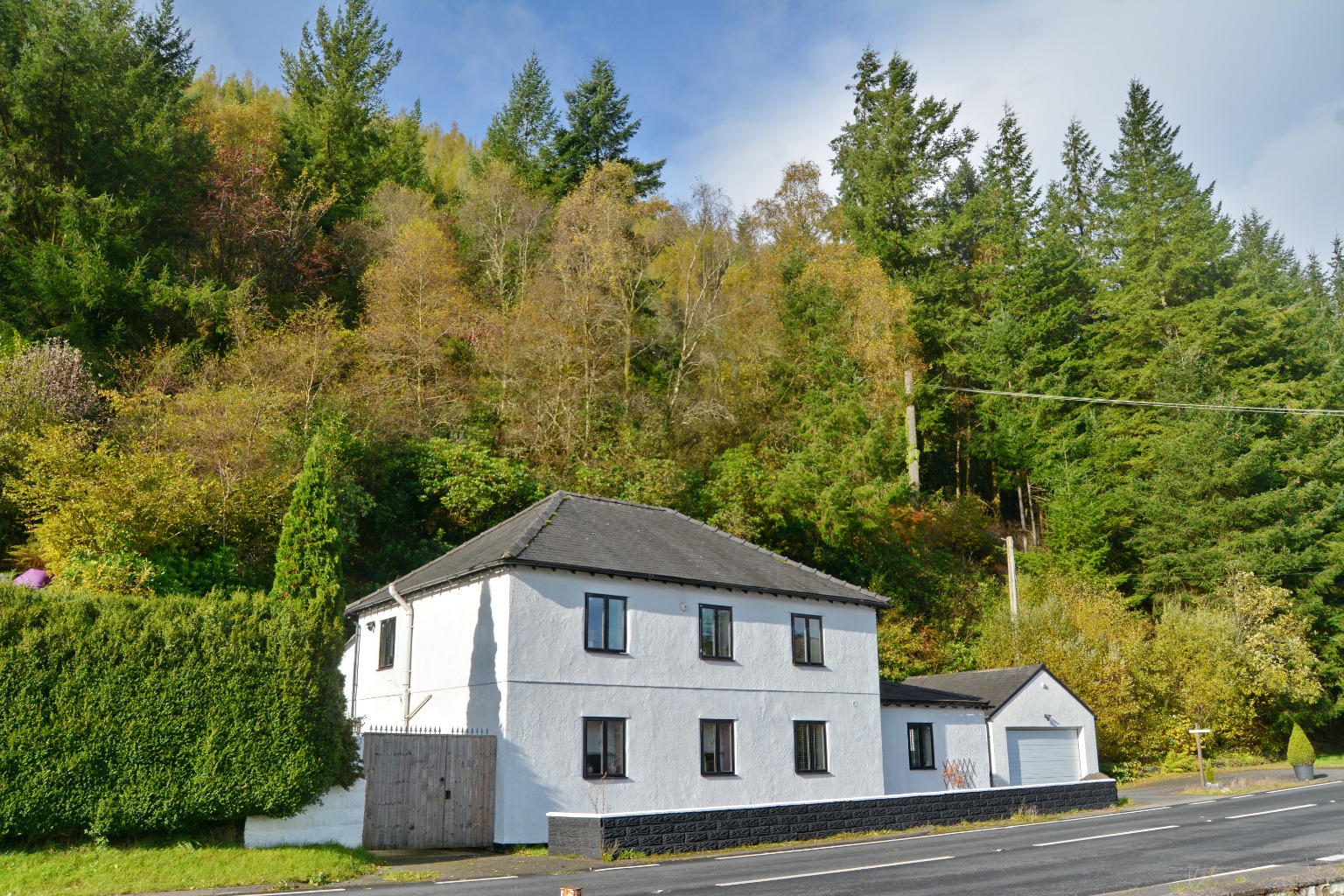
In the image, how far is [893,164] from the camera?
49906 mm

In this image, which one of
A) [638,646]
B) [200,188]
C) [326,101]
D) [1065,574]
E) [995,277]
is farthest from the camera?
[995,277]

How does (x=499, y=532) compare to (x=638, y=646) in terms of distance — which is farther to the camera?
(x=499, y=532)

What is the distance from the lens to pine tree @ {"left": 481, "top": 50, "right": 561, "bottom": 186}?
161 ft

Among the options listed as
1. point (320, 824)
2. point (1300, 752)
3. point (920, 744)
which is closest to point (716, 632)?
point (920, 744)

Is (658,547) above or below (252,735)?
above

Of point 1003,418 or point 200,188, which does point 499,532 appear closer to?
point 200,188

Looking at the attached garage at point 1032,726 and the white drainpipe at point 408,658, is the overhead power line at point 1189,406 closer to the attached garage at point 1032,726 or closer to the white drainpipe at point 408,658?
the attached garage at point 1032,726

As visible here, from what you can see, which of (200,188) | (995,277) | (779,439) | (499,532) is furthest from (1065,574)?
(200,188)

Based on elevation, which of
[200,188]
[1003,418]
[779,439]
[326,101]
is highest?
[326,101]

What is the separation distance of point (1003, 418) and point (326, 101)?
3632 cm

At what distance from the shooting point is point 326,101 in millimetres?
45969

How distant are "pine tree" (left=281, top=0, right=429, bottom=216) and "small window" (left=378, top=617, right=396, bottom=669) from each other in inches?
1025

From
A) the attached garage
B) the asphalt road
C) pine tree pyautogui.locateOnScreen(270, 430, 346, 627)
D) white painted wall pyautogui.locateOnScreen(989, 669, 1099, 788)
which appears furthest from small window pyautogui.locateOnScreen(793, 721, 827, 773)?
pine tree pyautogui.locateOnScreen(270, 430, 346, 627)

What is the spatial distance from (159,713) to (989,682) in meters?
23.4
